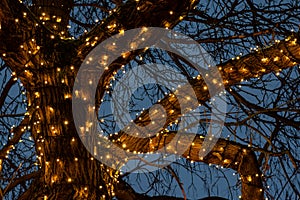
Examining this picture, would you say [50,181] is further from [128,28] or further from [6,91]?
[6,91]

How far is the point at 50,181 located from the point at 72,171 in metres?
0.17

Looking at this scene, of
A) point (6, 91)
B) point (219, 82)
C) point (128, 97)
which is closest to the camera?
point (219, 82)

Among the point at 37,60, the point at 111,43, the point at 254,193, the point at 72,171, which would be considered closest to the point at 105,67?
the point at 111,43

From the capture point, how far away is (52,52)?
4.42m

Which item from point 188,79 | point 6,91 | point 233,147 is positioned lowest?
point 233,147

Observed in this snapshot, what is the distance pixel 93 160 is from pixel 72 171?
6.9 inches

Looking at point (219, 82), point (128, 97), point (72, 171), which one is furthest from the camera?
point (128, 97)

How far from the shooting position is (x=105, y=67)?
442 cm

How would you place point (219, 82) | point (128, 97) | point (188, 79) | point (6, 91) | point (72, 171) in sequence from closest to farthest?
point (72, 171), point (219, 82), point (188, 79), point (128, 97), point (6, 91)

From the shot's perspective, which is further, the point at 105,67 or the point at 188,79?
the point at 188,79

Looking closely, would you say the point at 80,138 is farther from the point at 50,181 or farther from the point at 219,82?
the point at 219,82

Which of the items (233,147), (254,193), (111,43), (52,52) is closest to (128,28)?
(111,43)

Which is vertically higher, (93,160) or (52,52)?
(52,52)

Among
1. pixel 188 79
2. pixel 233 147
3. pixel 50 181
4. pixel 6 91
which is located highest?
pixel 6 91
